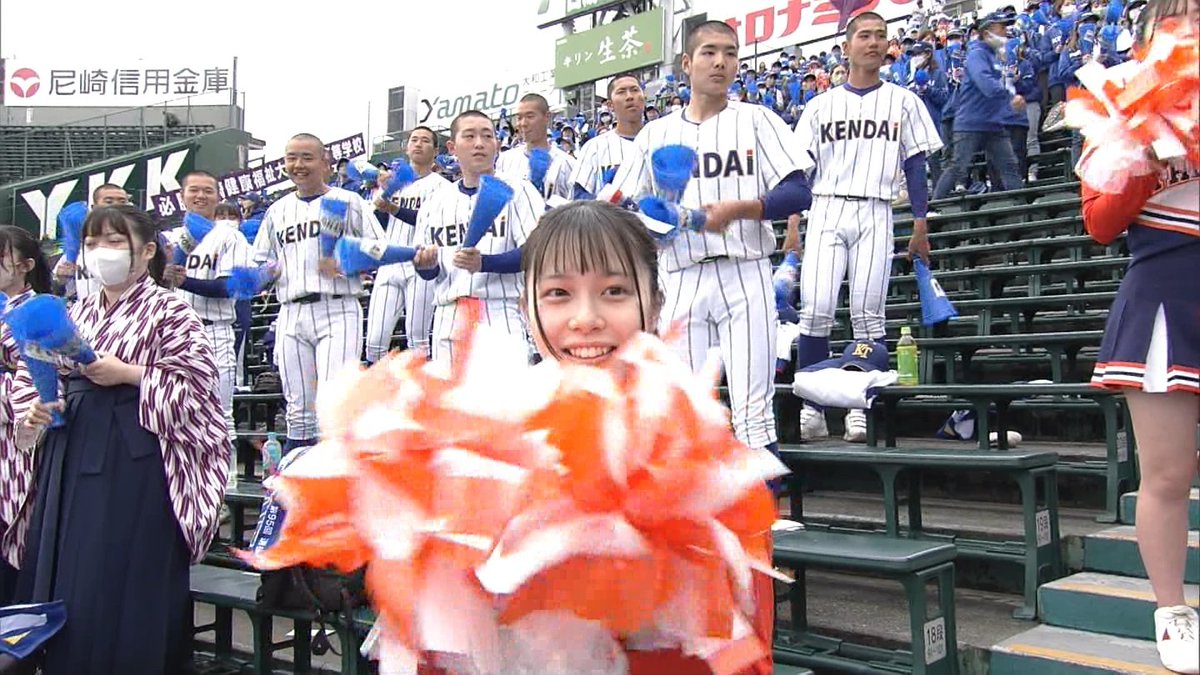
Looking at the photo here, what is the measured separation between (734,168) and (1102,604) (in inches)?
75.1

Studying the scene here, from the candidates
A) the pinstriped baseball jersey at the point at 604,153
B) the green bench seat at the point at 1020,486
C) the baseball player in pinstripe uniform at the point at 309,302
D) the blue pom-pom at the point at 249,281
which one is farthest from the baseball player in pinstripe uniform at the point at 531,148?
the green bench seat at the point at 1020,486

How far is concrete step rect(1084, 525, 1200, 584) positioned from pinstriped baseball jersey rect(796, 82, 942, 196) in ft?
6.43

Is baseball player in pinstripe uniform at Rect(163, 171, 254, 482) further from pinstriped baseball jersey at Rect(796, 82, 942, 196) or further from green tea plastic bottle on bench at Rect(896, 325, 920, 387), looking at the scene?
green tea plastic bottle on bench at Rect(896, 325, 920, 387)

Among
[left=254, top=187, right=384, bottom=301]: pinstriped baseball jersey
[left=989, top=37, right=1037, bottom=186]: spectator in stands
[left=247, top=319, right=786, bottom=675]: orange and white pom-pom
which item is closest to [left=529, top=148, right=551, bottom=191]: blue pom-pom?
[left=254, top=187, right=384, bottom=301]: pinstriped baseball jersey

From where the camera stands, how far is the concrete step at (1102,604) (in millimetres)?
2836

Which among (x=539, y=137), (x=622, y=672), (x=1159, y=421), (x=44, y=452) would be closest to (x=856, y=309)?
(x=1159, y=421)

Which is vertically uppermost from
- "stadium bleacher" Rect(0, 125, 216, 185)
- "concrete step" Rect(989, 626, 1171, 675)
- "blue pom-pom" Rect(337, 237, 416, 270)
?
"stadium bleacher" Rect(0, 125, 216, 185)

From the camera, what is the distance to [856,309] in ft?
15.5

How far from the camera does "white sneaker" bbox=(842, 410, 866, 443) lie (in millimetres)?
4723

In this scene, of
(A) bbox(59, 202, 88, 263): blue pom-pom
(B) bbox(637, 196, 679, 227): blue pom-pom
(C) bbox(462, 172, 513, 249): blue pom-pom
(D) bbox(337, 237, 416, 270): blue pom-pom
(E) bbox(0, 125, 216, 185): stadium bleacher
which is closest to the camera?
(B) bbox(637, 196, 679, 227): blue pom-pom

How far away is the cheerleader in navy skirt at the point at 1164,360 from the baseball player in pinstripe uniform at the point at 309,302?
411 centimetres

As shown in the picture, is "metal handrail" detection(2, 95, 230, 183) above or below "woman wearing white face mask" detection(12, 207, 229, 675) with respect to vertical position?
above

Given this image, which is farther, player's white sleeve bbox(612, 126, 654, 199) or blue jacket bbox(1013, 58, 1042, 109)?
blue jacket bbox(1013, 58, 1042, 109)

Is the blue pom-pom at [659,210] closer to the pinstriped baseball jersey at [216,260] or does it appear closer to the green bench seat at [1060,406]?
the green bench seat at [1060,406]
